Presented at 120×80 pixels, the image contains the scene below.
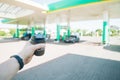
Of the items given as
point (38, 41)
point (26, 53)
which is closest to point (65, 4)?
point (38, 41)

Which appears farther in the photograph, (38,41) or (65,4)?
A: (65,4)

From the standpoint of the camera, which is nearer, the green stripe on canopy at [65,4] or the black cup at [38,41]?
the black cup at [38,41]

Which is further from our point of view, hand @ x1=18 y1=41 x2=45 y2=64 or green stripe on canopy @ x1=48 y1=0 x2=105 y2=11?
green stripe on canopy @ x1=48 y1=0 x2=105 y2=11

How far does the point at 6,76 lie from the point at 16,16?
21.5 m

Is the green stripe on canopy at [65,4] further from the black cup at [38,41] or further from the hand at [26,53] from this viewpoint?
the hand at [26,53]

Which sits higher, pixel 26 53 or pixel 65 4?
pixel 65 4

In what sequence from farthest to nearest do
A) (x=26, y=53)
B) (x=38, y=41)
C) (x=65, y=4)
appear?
(x=65, y=4), (x=38, y=41), (x=26, y=53)

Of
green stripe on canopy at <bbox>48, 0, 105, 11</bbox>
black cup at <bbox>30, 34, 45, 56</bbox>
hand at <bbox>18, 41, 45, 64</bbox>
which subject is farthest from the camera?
green stripe on canopy at <bbox>48, 0, 105, 11</bbox>

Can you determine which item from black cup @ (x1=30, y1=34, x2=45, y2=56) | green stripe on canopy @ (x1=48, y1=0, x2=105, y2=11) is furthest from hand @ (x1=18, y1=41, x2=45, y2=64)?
green stripe on canopy @ (x1=48, y1=0, x2=105, y2=11)

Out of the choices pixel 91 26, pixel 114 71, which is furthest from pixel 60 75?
pixel 91 26

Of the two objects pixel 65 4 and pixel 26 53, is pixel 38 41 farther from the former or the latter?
pixel 65 4

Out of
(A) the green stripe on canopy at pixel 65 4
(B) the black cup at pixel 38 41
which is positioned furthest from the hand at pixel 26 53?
(A) the green stripe on canopy at pixel 65 4

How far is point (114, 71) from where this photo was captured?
5.00 m

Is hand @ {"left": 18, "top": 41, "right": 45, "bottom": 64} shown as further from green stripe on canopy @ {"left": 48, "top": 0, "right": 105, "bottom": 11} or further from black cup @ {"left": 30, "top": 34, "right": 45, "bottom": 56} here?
green stripe on canopy @ {"left": 48, "top": 0, "right": 105, "bottom": 11}
